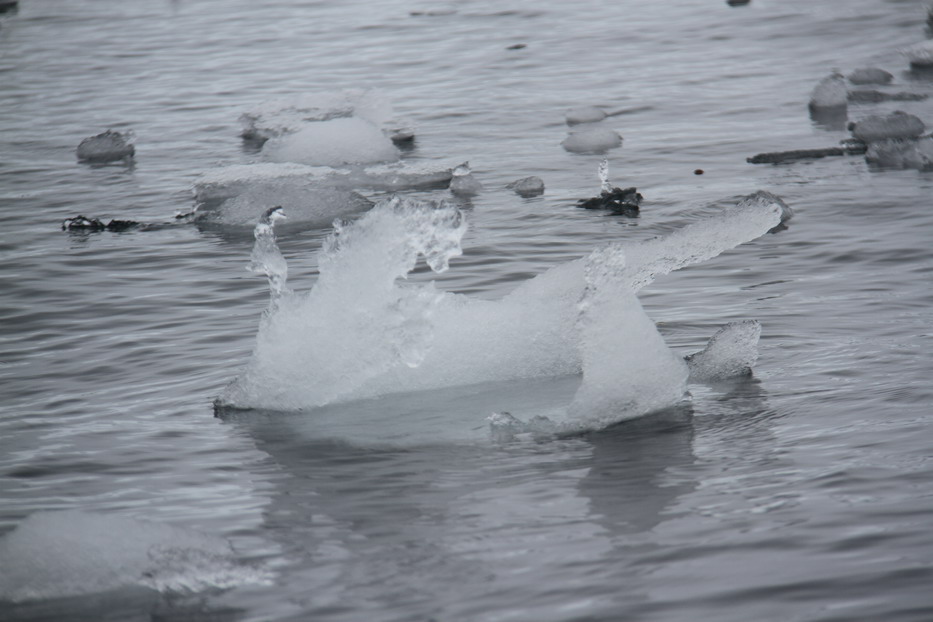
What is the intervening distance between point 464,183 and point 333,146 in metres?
1.78

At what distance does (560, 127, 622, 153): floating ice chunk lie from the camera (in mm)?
11734

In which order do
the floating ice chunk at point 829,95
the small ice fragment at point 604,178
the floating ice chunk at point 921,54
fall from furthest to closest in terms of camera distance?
the floating ice chunk at point 921,54
the floating ice chunk at point 829,95
the small ice fragment at point 604,178

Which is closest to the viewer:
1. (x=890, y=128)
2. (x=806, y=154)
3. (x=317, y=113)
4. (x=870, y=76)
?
(x=806, y=154)

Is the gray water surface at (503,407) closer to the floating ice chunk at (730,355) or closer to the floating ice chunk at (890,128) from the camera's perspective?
the floating ice chunk at (730,355)

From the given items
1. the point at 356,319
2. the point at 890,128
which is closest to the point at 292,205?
the point at 356,319

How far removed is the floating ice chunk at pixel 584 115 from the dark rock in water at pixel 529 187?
2.76 meters

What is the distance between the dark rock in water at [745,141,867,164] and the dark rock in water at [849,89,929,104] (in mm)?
2231

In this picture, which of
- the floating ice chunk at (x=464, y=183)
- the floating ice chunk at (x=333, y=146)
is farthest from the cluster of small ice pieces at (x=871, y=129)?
the floating ice chunk at (x=333, y=146)

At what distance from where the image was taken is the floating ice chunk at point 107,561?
3.95m

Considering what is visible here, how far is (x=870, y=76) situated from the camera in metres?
13.9

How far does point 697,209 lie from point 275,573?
6.05 meters

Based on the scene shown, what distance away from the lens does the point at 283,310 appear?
19.2 ft

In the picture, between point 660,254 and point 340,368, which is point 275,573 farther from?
point 660,254

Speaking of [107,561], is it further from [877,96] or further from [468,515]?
[877,96]
